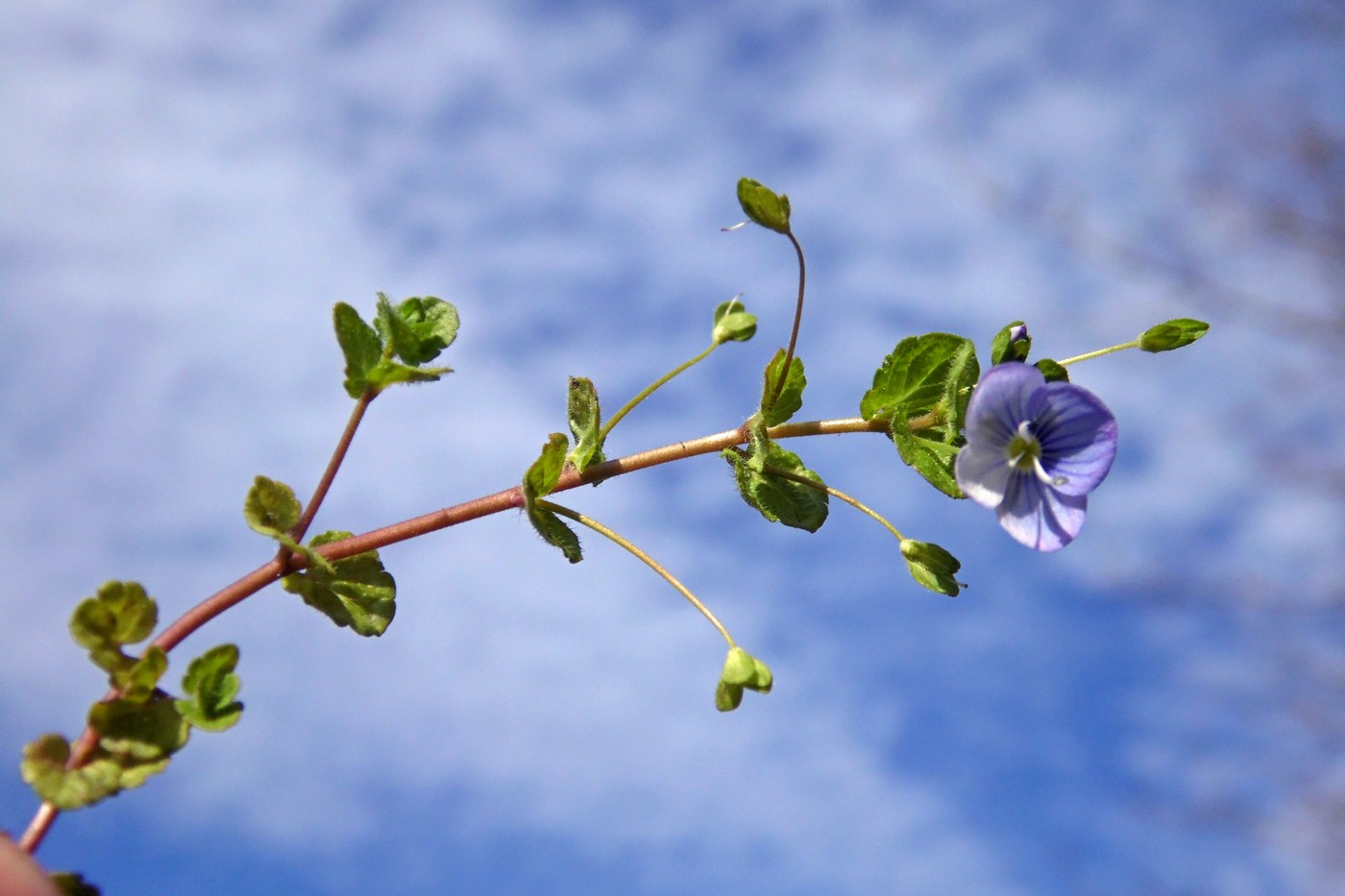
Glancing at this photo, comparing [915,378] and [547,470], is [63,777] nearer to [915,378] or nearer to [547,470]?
[547,470]

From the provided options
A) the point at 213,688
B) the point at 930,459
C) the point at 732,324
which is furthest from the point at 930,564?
the point at 213,688

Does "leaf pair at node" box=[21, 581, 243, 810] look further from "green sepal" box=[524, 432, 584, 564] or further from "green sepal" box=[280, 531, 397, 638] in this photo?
"green sepal" box=[524, 432, 584, 564]

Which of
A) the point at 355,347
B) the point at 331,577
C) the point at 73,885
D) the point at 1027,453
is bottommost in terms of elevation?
the point at 73,885

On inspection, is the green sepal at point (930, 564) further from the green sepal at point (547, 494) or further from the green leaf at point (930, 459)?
the green sepal at point (547, 494)

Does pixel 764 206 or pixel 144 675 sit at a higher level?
pixel 764 206

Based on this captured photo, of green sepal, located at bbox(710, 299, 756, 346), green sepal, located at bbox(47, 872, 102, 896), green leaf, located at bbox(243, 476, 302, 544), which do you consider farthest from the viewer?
green sepal, located at bbox(710, 299, 756, 346)

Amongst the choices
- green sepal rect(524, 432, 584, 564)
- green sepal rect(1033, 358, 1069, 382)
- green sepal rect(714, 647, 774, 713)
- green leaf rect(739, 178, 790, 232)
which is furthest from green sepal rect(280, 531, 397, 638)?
green sepal rect(1033, 358, 1069, 382)
